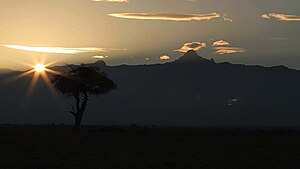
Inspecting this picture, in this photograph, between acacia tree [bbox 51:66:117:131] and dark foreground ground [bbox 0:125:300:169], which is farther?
acacia tree [bbox 51:66:117:131]

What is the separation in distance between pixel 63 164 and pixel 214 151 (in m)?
11.8

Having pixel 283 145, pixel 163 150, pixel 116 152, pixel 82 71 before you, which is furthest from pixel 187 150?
pixel 82 71

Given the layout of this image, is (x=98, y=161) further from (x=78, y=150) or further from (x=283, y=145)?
(x=283, y=145)

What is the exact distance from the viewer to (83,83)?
82.3 m

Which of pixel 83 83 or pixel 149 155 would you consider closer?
pixel 149 155

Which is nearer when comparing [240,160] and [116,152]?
[240,160]

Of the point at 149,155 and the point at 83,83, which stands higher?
the point at 83,83

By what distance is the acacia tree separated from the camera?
271 ft

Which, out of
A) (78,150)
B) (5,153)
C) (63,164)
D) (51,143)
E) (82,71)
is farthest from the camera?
(82,71)

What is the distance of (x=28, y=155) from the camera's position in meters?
36.7

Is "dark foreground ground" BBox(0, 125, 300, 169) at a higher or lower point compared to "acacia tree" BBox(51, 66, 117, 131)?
lower

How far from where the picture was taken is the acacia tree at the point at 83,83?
8250cm

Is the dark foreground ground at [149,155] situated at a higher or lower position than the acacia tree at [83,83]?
lower

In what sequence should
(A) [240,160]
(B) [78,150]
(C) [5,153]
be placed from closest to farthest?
(A) [240,160] → (C) [5,153] → (B) [78,150]
